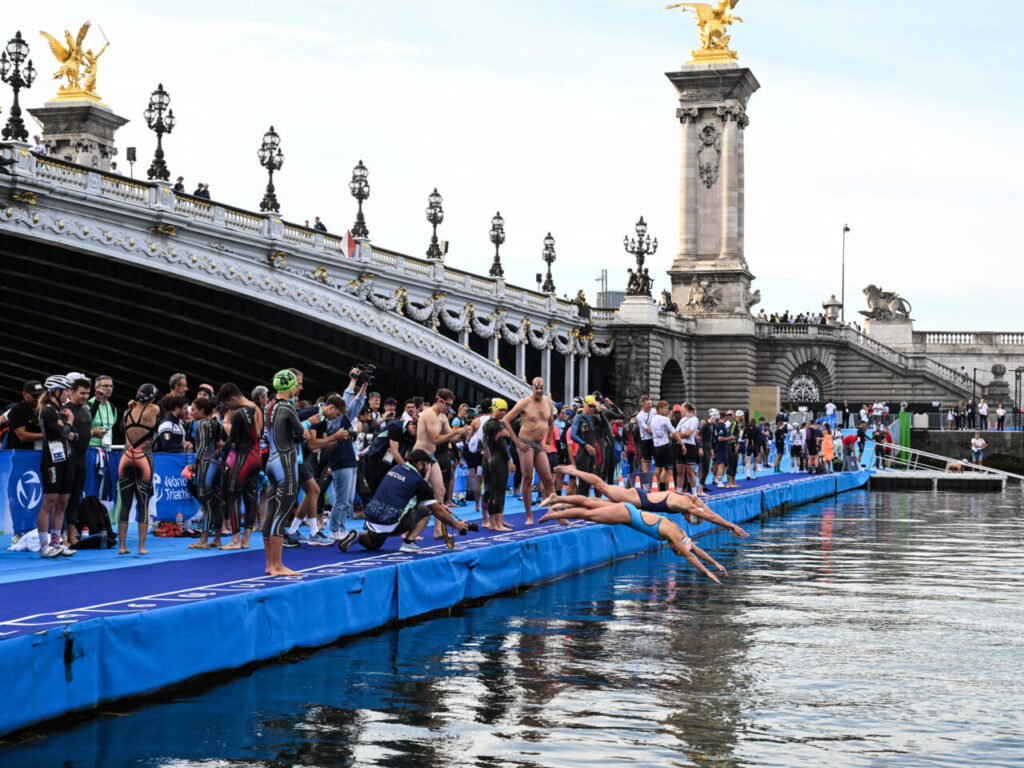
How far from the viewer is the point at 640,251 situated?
236 feet

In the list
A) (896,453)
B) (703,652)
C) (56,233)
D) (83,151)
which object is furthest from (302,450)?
(83,151)

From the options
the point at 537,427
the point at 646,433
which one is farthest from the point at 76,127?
the point at 537,427

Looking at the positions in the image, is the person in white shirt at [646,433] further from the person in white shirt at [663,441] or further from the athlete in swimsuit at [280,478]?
the athlete in swimsuit at [280,478]

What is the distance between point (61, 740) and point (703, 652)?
5.50 m

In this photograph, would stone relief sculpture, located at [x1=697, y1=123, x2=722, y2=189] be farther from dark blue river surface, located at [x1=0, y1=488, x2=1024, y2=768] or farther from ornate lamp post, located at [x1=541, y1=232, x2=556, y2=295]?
dark blue river surface, located at [x1=0, y1=488, x2=1024, y2=768]

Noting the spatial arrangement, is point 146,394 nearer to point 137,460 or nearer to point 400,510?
point 137,460

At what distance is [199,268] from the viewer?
138ft

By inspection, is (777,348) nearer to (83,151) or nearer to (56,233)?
(83,151)

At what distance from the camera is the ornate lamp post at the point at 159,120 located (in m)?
42.1

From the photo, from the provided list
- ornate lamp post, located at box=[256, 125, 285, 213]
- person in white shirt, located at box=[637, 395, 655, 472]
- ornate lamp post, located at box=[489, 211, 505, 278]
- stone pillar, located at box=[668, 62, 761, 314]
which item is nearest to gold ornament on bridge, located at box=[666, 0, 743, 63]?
stone pillar, located at box=[668, 62, 761, 314]

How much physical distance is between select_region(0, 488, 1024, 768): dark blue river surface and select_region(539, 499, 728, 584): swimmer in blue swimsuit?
0.79 meters

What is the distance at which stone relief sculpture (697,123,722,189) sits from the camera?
78000mm

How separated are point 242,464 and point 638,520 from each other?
14.6 ft

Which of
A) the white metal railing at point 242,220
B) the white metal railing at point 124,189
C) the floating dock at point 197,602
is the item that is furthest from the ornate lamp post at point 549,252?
the floating dock at point 197,602
